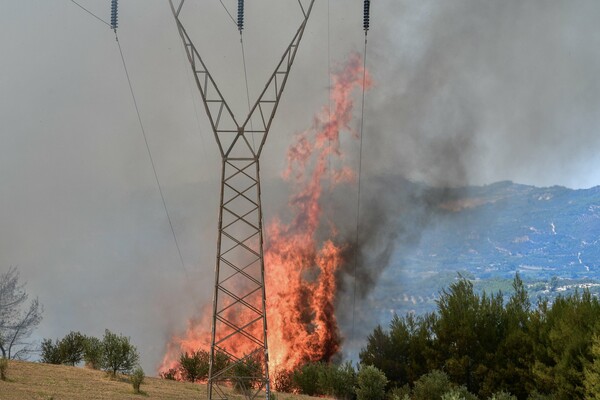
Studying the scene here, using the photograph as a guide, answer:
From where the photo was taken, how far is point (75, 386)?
130ft

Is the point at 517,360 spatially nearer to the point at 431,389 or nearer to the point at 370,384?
the point at 431,389

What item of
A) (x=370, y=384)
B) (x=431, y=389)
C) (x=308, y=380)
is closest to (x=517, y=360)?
(x=431, y=389)

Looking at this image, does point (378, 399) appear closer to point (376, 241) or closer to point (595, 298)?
point (595, 298)

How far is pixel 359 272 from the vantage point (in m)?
108

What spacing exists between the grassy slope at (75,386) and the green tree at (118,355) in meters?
0.73

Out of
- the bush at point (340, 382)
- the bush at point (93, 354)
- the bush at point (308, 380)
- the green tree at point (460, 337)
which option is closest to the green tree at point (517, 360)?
the green tree at point (460, 337)

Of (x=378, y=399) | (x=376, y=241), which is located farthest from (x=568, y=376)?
(x=376, y=241)

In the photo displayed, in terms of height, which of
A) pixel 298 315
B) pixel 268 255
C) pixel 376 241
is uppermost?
pixel 376 241

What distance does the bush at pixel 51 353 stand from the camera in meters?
55.6

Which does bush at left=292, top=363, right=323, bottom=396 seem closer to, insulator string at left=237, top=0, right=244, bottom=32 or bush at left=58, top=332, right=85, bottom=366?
bush at left=58, top=332, right=85, bottom=366

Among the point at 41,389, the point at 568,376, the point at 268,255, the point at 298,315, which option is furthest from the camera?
the point at 268,255

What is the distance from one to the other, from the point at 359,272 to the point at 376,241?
1280 cm

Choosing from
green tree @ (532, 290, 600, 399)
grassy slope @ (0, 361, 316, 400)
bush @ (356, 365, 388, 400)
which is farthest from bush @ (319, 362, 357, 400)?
green tree @ (532, 290, 600, 399)

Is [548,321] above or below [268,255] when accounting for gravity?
below
